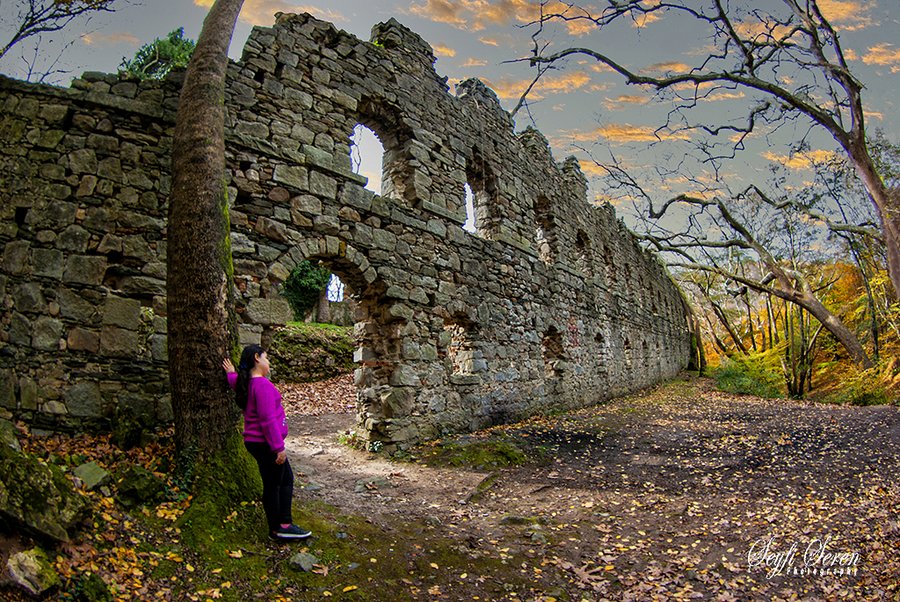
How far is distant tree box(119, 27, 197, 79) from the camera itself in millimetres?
17906

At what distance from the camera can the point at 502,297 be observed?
9.39m

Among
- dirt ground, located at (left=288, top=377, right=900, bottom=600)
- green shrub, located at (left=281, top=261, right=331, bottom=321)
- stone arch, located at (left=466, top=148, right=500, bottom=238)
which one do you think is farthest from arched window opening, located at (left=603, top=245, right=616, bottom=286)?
green shrub, located at (left=281, top=261, right=331, bottom=321)

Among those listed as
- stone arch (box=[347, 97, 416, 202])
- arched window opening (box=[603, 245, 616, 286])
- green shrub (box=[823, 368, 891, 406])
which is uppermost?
stone arch (box=[347, 97, 416, 202])

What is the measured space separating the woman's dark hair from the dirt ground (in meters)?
1.78

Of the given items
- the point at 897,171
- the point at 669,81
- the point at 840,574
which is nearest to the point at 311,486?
the point at 840,574

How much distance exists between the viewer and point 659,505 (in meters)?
5.14

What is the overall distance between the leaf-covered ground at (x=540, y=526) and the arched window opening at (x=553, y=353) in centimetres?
347

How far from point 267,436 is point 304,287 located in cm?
1643

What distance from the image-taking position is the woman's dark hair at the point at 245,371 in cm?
356

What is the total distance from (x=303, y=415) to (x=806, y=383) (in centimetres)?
1684

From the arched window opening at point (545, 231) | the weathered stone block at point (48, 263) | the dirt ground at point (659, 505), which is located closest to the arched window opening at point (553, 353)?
the arched window opening at point (545, 231)

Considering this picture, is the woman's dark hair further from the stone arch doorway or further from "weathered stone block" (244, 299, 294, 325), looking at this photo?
the stone arch doorway

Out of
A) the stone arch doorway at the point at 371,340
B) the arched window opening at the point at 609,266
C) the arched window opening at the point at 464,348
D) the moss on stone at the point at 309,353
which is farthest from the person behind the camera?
the arched window opening at the point at 609,266

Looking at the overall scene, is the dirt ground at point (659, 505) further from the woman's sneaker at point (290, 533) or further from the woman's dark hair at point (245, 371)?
the woman's dark hair at point (245, 371)
